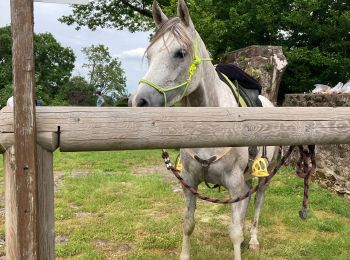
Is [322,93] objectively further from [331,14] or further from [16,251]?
[16,251]

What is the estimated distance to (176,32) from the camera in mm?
3041

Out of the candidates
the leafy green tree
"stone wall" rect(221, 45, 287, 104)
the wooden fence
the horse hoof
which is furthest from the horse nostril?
the leafy green tree

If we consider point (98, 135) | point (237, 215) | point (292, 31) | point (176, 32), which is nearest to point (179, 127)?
point (98, 135)

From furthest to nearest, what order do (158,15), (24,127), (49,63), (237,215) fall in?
1. (49,63)
2. (237,215)
3. (158,15)
4. (24,127)

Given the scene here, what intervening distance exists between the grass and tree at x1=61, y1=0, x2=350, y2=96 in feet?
12.2

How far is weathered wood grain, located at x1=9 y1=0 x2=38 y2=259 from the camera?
5.36 ft

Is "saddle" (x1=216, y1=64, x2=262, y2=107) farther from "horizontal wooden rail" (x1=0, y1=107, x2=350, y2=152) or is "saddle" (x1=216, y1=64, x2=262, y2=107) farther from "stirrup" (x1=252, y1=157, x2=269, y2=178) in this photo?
"horizontal wooden rail" (x1=0, y1=107, x2=350, y2=152)

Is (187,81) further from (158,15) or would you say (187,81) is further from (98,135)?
(98,135)

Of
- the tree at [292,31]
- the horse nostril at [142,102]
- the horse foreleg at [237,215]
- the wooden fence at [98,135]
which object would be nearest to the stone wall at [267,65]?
the tree at [292,31]

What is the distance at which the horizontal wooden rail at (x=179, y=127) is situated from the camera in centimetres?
178

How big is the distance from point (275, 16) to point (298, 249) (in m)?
7.77

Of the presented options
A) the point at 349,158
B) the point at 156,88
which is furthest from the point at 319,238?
the point at 156,88

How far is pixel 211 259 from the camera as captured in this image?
13.9 feet

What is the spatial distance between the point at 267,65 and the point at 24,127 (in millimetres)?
8106
